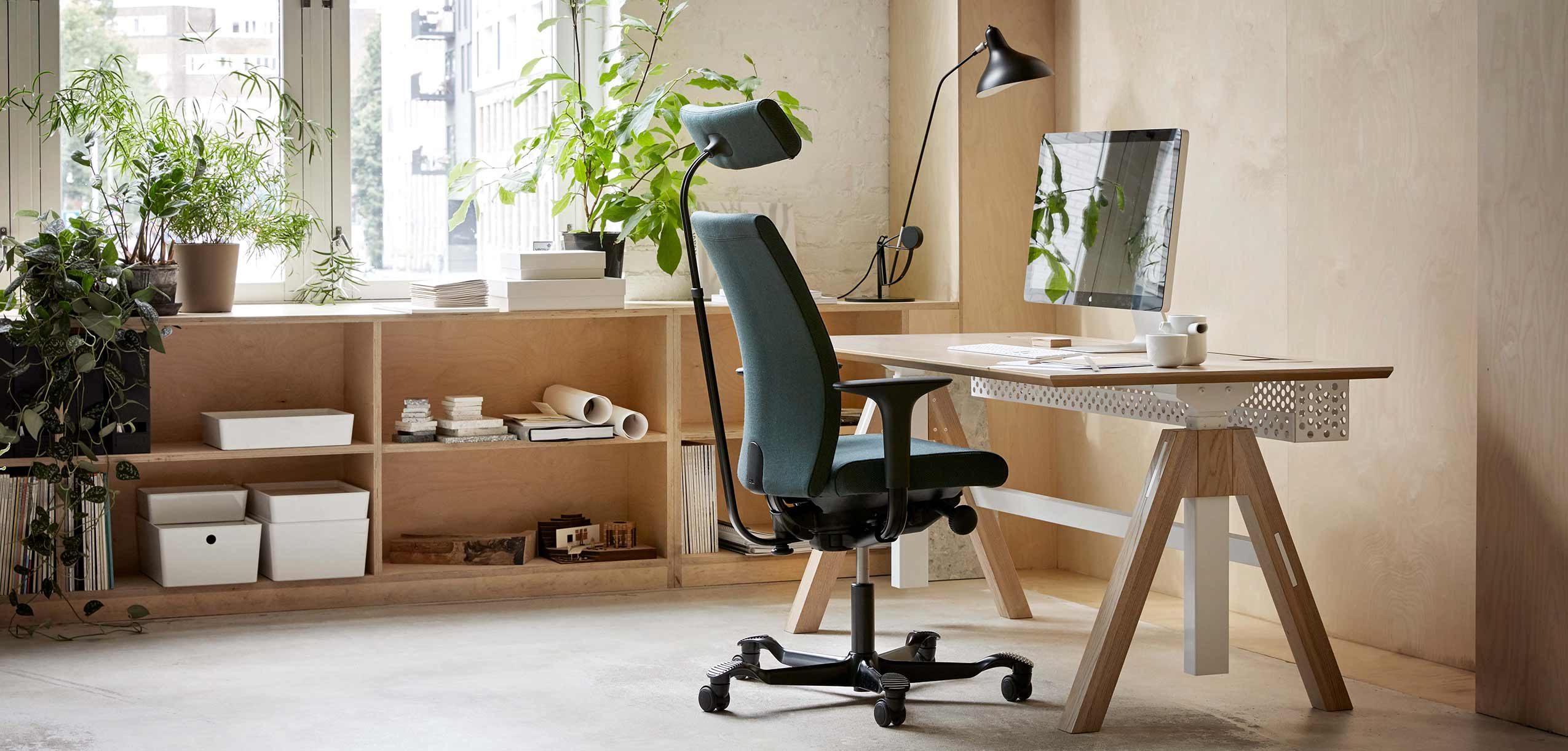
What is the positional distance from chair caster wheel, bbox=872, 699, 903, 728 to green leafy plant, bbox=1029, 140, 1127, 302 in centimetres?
122

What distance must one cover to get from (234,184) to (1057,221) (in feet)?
7.13

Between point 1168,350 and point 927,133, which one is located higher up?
point 927,133

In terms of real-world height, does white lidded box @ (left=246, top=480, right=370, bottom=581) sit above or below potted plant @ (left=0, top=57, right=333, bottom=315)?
below

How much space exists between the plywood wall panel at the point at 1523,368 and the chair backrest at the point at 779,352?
1.32 metres

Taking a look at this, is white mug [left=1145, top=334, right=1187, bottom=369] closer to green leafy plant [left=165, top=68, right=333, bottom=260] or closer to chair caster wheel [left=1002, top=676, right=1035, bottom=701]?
chair caster wheel [left=1002, top=676, right=1035, bottom=701]

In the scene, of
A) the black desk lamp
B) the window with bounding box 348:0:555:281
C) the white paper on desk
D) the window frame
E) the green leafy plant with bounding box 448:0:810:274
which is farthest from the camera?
the window with bounding box 348:0:555:281

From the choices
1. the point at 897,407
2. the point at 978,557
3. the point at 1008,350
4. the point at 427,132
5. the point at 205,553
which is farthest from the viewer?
the point at 427,132

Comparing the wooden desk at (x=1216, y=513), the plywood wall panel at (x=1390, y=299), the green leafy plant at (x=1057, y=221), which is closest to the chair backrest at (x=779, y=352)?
the wooden desk at (x=1216, y=513)

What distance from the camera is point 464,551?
4473mm

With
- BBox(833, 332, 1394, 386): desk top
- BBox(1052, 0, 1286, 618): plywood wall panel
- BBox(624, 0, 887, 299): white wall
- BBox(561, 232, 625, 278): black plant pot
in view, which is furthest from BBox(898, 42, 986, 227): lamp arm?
BBox(833, 332, 1394, 386): desk top

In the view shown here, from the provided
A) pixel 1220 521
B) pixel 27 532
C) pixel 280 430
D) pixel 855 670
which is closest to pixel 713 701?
pixel 855 670

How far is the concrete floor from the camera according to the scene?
2.98 m

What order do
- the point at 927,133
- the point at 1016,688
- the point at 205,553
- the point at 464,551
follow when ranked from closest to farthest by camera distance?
1. the point at 1016,688
2. the point at 205,553
3. the point at 464,551
4. the point at 927,133

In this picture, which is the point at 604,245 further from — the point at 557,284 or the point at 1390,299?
the point at 1390,299
